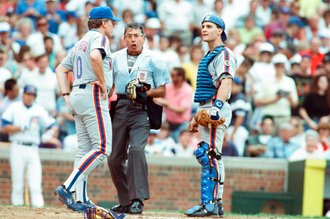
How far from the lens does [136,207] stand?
12047mm

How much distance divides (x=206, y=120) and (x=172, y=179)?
284 inches

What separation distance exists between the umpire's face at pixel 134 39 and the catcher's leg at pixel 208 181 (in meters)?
1.49

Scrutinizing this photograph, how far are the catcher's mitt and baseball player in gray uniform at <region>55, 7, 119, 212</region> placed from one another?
0.98 metres

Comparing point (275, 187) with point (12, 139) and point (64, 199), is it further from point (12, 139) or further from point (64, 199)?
point (64, 199)

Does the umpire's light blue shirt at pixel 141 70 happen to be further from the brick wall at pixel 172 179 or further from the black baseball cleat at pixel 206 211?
the brick wall at pixel 172 179

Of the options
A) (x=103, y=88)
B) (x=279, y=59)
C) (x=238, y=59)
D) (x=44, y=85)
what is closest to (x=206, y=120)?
(x=103, y=88)

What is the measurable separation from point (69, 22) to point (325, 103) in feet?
18.0

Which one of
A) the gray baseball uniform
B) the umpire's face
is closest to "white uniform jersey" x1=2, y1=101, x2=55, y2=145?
the umpire's face

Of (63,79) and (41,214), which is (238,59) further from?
(41,214)

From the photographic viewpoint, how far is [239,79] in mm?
19328

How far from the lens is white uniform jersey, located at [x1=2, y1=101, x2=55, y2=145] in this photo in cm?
1666

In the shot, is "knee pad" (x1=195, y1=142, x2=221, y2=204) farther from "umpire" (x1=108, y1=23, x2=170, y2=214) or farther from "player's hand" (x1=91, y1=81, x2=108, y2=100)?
"player's hand" (x1=91, y1=81, x2=108, y2=100)

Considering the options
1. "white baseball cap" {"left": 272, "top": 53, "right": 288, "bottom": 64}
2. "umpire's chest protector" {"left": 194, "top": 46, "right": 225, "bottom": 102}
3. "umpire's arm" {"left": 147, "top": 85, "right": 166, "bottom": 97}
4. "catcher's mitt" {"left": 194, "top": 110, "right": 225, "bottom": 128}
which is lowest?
"catcher's mitt" {"left": 194, "top": 110, "right": 225, "bottom": 128}

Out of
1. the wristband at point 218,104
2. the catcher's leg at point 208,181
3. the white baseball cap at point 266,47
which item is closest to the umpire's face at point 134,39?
the wristband at point 218,104
